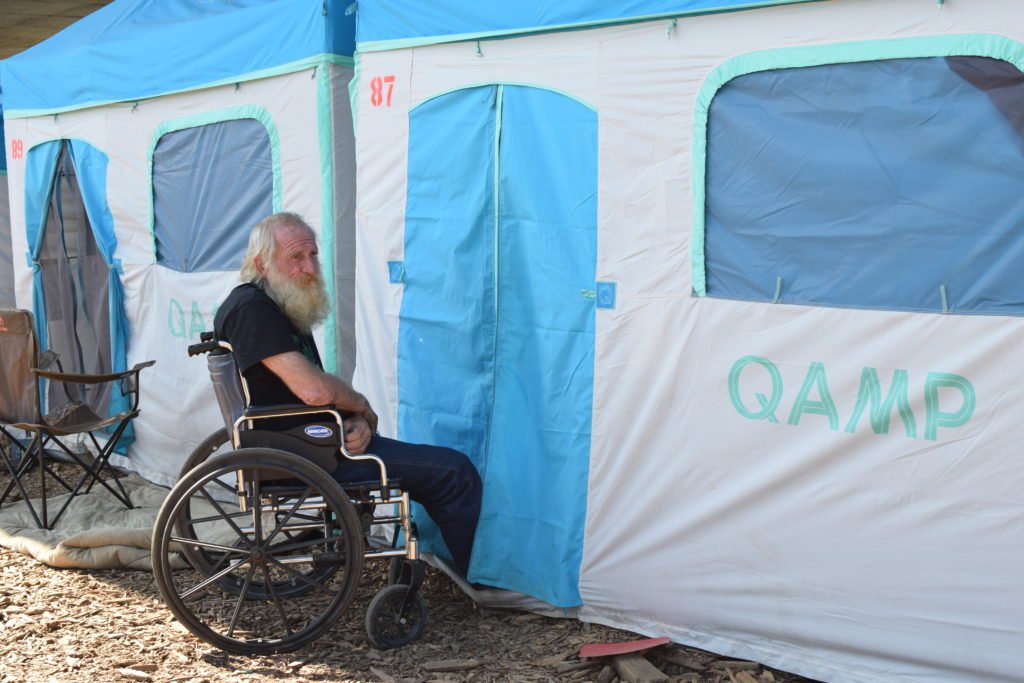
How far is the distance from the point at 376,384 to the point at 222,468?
3.94 feet

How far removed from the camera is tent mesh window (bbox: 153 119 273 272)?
16.7 ft

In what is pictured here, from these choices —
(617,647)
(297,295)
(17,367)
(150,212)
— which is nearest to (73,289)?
(150,212)

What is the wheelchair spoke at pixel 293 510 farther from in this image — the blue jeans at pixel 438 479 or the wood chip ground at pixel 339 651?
the wood chip ground at pixel 339 651

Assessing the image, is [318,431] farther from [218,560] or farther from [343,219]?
[343,219]

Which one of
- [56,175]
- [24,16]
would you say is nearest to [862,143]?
[56,175]

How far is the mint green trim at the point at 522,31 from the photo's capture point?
3.14 metres

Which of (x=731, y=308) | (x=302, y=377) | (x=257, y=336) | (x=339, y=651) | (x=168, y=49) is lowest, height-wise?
(x=339, y=651)

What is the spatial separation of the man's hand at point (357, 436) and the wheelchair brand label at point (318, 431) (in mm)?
105

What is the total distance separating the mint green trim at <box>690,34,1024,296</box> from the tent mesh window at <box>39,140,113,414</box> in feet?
14.1

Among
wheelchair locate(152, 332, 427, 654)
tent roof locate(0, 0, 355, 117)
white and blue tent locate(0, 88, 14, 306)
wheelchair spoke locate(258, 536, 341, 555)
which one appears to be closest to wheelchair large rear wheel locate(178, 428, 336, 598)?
wheelchair locate(152, 332, 427, 654)

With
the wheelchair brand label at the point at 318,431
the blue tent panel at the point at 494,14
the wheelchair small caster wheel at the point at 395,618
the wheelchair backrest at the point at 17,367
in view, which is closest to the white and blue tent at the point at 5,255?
the wheelchair backrest at the point at 17,367

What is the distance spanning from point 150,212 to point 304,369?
290cm

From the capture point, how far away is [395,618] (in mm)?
3535

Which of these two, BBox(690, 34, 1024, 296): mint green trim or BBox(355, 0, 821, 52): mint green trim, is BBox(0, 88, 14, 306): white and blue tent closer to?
BBox(355, 0, 821, 52): mint green trim
